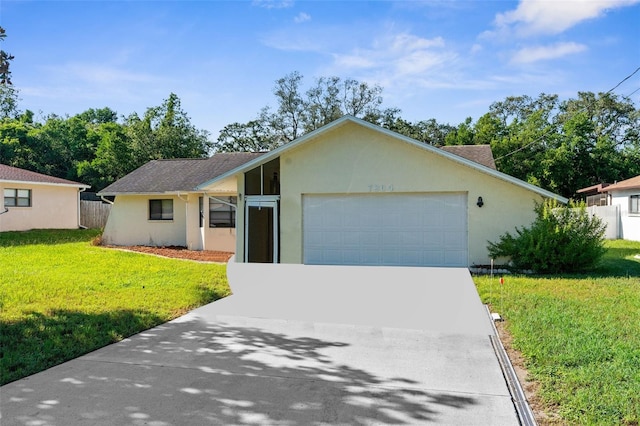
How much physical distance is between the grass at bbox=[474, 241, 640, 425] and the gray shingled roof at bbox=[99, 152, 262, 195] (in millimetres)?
11978

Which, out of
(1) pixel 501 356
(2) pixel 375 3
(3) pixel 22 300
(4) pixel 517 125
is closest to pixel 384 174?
(2) pixel 375 3

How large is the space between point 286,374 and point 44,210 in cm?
2445

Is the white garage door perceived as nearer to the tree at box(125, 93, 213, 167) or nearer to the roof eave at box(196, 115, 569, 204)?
the roof eave at box(196, 115, 569, 204)

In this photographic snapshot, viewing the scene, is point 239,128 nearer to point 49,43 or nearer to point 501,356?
point 49,43

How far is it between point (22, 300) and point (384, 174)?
29.6 ft

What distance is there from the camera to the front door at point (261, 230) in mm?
13773

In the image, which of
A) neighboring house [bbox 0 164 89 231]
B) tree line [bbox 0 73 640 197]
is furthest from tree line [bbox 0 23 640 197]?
neighboring house [bbox 0 164 89 231]

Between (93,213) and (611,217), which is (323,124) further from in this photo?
(611,217)

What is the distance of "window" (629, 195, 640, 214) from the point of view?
68.5 feet

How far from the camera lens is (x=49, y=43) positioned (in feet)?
39.9

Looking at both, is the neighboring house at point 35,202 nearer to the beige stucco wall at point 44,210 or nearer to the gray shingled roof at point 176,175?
the beige stucco wall at point 44,210

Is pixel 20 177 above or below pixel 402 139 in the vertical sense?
above

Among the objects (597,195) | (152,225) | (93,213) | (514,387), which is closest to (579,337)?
(514,387)

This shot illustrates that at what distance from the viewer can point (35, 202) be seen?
79.8 feet
